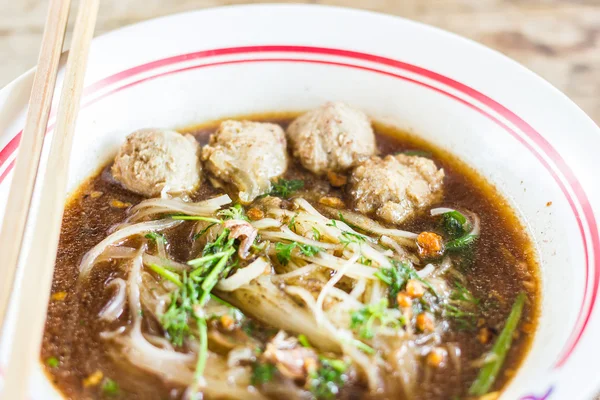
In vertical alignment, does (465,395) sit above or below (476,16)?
below

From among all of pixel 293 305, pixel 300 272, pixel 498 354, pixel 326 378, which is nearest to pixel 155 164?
pixel 300 272

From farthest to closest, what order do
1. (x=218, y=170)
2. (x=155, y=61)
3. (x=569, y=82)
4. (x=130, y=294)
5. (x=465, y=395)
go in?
(x=569, y=82) < (x=155, y=61) < (x=218, y=170) < (x=130, y=294) < (x=465, y=395)

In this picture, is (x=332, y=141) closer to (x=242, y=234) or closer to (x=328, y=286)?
(x=242, y=234)

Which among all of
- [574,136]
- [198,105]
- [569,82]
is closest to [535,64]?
[569,82]

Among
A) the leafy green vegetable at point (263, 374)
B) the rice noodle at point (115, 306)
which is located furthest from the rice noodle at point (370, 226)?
the rice noodle at point (115, 306)

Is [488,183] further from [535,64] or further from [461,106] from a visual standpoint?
[535,64]

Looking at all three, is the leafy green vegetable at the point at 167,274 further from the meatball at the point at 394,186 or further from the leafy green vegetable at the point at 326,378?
the meatball at the point at 394,186

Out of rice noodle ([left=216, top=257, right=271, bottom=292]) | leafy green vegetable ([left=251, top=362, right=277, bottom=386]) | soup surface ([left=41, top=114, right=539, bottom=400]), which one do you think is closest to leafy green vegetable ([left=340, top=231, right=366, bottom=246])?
soup surface ([left=41, top=114, right=539, bottom=400])
